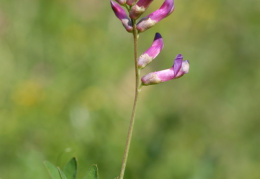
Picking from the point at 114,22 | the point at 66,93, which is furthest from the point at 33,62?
the point at 114,22

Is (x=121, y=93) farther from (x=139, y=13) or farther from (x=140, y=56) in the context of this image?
(x=139, y=13)

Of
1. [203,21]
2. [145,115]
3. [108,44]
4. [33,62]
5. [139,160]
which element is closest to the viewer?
[139,160]

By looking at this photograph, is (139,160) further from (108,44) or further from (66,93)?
(108,44)

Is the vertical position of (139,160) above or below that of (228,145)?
above

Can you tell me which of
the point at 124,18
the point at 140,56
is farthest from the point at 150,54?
the point at 124,18

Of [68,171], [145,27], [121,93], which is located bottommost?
[121,93]

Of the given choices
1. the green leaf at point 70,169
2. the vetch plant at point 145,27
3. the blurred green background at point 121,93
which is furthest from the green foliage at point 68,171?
the blurred green background at point 121,93
